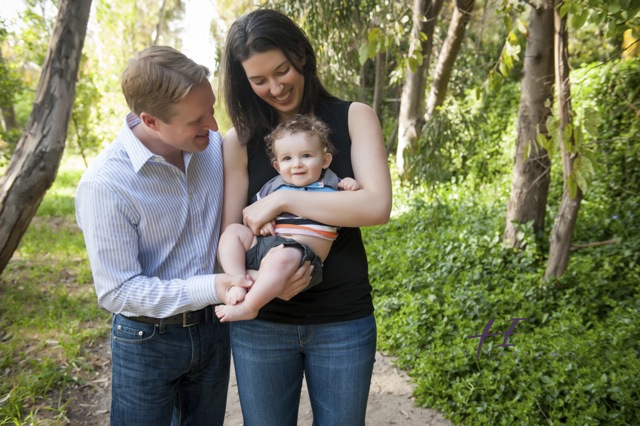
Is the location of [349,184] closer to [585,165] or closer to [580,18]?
[580,18]

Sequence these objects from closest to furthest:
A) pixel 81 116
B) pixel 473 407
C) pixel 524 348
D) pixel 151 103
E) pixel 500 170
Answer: pixel 151 103, pixel 473 407, pixel 524 348, pixel 500 170, pixel 81 116

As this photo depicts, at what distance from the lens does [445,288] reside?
4.42 meters

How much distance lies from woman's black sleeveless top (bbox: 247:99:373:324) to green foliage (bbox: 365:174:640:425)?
1.66m

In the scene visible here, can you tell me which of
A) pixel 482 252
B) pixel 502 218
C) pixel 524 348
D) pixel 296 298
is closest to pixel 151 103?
pixel 296 298

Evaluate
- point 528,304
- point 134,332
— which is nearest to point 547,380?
point 528,304

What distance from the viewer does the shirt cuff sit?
1605 millimetres

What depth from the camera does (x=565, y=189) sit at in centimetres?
397

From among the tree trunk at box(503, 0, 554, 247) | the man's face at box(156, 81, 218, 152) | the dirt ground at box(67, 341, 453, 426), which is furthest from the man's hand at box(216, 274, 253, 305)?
the tree trunk at box(503, 0, 554, 247)

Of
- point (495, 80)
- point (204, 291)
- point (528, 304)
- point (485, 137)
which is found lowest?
point (528, 304)

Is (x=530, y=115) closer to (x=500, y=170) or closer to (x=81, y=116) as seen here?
(x=500, y=170)

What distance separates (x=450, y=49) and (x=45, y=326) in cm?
530

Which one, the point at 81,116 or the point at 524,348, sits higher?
the point at 81,116

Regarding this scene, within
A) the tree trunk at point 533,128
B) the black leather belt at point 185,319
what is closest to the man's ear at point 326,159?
the black leather belt at point 185,319

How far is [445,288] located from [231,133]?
10.1ft
